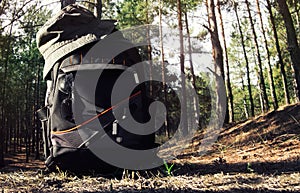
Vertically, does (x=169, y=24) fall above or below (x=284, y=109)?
above

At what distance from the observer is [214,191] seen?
2334 mm

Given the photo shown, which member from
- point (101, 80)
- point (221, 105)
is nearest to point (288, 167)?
point (101, 80)

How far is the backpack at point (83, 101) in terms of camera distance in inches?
134

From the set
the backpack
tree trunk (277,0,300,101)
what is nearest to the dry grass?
the backpack

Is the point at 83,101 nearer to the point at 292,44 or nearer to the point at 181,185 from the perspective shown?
the point at 181,185

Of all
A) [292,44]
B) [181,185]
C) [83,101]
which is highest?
[292,44]

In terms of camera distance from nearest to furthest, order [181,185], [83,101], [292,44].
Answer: [181,185] < [83,101] < [292,44]

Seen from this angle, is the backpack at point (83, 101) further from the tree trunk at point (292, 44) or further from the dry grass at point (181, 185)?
the tree trunk at point (292, 44)

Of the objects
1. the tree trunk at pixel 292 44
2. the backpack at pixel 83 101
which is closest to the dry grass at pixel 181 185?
the backpack at pixel 83 101

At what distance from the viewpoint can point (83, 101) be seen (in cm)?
350

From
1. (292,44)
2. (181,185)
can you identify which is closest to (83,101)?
(181,185)

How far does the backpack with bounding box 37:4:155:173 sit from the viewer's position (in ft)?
11.2

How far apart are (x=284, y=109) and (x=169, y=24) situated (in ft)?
35.9

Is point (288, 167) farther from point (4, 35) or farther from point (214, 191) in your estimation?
point (4, 35)
